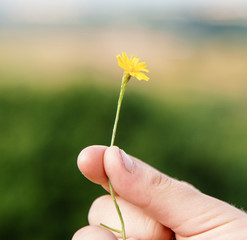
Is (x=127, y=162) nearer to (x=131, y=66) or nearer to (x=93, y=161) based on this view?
(x=93, y=161)

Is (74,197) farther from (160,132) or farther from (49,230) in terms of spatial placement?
(160,132)

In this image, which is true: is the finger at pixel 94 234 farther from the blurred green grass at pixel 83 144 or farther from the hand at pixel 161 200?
the blurred green grass at pixel 83 144

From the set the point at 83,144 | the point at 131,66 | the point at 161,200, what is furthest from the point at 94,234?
the point at 83,144

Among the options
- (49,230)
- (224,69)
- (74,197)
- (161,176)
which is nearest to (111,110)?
(74,197)

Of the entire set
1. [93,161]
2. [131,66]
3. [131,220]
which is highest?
[131,66]

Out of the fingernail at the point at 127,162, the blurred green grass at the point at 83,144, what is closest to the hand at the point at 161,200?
the fingernail at the point at 127,162
